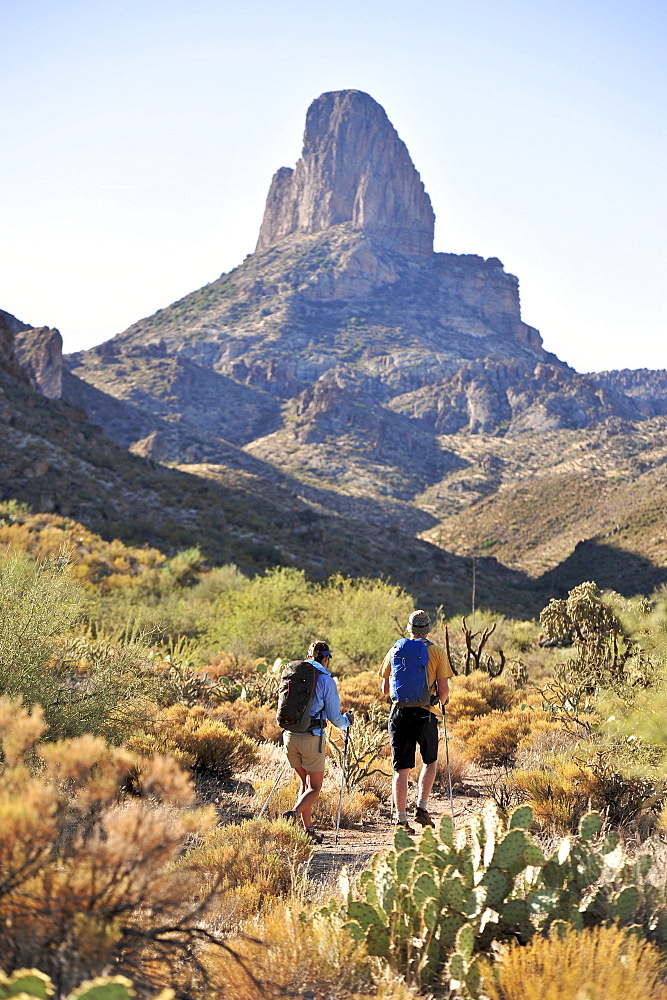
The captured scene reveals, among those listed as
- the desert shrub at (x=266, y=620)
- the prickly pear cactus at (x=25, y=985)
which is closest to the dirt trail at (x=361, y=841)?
the prickly pear cactus at (x=25, y=985)

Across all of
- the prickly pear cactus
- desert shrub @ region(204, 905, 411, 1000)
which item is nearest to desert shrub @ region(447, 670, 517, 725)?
desert shrub @ region(204, 905, 411, 1000)

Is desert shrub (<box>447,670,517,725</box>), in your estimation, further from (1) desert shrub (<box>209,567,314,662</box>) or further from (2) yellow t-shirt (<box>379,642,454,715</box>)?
(2) yellow t-shirt (<box>379,642,454,715</box>)

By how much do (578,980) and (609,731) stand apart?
443 cm

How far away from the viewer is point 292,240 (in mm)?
185875

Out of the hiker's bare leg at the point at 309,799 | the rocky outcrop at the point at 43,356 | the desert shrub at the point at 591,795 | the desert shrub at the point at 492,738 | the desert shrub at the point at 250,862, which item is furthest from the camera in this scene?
the rocky outcrop at the point at 43,356

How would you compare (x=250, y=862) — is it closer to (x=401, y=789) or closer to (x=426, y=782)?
(x=401, y=789)

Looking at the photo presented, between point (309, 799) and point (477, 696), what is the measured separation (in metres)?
6.14

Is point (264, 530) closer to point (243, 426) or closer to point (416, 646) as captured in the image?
point (416, 646)

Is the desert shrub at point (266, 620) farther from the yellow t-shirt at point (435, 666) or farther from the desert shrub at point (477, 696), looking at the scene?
the yellow t-shirt at point (435, 666)

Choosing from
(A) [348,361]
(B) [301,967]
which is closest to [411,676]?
(B) [301,967]

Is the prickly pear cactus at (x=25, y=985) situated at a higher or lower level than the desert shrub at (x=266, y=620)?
higher

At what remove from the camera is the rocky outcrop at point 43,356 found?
6594 centimetres

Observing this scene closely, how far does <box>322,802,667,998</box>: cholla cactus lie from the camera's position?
126 inches

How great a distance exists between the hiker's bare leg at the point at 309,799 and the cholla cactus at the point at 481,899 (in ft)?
7.68
